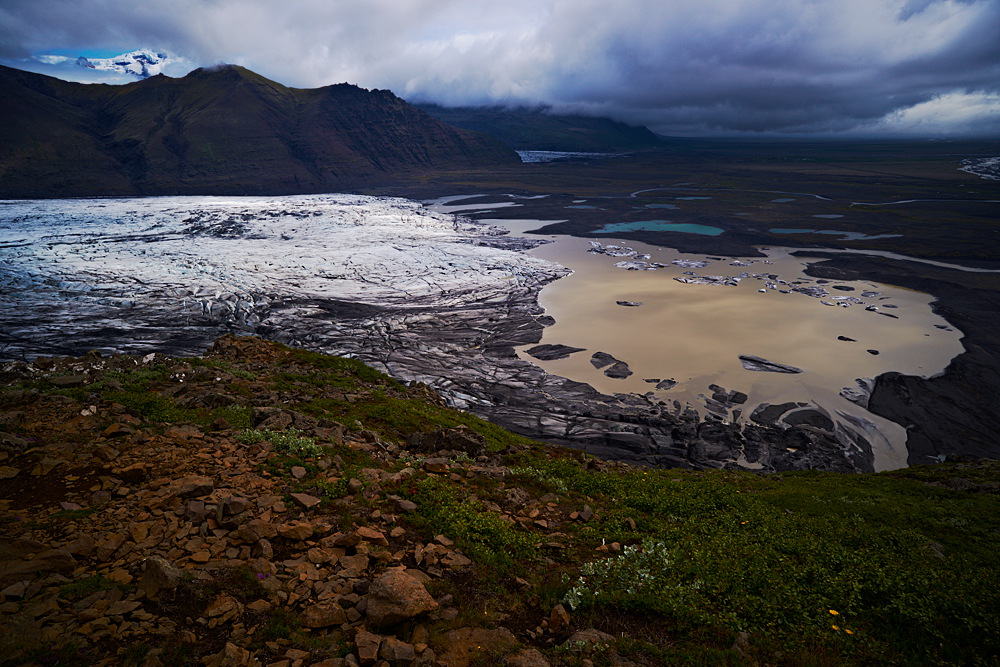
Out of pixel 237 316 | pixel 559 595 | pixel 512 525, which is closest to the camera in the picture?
pixel 559 595

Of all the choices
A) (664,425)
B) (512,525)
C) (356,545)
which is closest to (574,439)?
(664,425)

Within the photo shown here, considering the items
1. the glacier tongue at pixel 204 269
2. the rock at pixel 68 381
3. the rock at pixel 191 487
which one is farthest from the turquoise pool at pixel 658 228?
the rock at pixel 191 487

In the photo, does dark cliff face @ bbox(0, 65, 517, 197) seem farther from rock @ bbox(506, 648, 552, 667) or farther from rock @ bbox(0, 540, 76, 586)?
rock @ bbox(506, 648, 552, 667)

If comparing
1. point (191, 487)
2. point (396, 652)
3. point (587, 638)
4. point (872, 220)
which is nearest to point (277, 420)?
point (191, 487)

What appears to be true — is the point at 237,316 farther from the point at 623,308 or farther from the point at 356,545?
the point at 356,545

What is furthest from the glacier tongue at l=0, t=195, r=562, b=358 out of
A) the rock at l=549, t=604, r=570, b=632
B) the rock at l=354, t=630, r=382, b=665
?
the rock at l=549, t=604, r=570, b=632

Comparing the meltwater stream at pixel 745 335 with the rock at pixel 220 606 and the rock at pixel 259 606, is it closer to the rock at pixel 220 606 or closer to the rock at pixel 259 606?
the rock at pixel 259 606

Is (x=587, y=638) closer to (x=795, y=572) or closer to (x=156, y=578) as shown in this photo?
(x=795, y=572)
